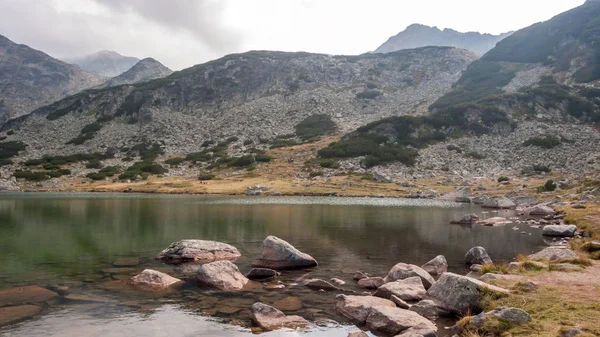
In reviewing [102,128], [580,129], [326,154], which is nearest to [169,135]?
[102,128]

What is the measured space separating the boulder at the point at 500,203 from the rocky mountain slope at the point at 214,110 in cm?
8773

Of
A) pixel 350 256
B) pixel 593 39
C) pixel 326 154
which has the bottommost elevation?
pixel 350 256

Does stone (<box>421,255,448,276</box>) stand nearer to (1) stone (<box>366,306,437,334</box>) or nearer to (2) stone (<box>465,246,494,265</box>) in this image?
(2) stone (<box>465,246,494,265</box>)

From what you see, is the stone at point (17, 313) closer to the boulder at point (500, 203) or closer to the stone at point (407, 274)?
the stone at point (407, 274)

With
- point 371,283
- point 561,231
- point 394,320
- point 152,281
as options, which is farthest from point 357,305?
point 561,231

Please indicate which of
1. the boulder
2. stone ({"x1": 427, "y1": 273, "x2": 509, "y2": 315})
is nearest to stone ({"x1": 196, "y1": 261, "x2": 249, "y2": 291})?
stone ({"x1": 427, "y1": 273, "x2": 509, "y2": 315})

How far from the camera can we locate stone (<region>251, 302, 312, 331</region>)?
13.6 m

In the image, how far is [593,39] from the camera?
15788 centimetres

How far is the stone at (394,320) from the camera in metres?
13.2

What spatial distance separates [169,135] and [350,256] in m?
147

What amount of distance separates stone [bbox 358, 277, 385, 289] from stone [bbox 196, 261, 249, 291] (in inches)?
233

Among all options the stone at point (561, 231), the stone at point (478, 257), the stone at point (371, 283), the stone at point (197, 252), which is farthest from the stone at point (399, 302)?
the stone at point (561, 231)

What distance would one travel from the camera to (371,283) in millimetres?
19219

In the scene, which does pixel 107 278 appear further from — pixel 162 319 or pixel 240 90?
pixel 240 90
